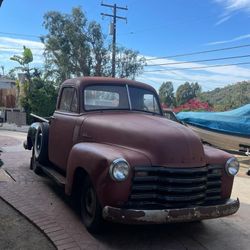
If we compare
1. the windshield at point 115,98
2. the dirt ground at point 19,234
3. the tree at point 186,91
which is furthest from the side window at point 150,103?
the tree at point 186,91

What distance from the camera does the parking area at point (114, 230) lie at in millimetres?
5262

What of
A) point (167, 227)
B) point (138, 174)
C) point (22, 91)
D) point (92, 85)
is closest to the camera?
point (138, 174)

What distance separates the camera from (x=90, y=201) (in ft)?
18.7

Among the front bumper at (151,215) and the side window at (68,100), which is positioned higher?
the side window at (68,100)

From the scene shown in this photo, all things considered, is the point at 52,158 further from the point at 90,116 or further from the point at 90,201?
the point at 90,201

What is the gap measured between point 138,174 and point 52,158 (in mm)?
3018

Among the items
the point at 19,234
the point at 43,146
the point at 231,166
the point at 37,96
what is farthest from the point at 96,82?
the point at 37,96

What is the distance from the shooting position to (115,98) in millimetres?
6852

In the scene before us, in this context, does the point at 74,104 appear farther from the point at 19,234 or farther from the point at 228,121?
the point at 228,121

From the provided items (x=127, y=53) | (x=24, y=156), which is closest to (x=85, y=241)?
(x=24, y=156)

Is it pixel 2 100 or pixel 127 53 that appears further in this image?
pixel 127 53

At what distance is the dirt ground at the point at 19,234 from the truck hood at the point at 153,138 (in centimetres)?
143

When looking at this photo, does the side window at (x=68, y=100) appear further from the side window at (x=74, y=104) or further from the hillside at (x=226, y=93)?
the hillside at (x=226, y=93)

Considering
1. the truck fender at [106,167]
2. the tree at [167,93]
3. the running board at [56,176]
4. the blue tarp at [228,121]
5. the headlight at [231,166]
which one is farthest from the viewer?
the tree at [167,93]
